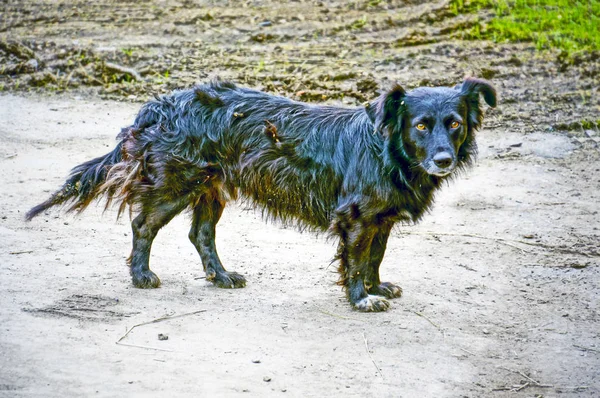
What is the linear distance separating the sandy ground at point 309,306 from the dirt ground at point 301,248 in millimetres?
21

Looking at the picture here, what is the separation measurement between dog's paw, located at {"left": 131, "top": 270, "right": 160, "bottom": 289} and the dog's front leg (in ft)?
4.59

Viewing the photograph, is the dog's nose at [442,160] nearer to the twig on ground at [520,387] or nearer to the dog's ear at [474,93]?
the dog's ear at [474,93]

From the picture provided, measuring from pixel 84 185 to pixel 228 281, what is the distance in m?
1.34

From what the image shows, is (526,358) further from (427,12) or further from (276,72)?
(427,12)

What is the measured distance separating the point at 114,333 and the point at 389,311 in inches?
77.4

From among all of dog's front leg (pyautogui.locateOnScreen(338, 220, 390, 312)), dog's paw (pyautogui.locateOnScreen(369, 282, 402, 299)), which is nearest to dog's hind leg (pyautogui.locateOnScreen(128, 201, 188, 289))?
dog's front leg (pyautogui.locateOnScreen(338, 220, 390, 312))

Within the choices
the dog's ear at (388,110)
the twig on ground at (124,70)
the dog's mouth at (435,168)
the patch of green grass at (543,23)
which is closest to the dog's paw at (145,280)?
the dog's ear at (388,110)

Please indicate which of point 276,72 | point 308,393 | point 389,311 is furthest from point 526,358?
point 276,72

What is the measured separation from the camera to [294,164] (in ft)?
20.8

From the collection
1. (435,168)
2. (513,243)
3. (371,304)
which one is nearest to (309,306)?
(371,304)

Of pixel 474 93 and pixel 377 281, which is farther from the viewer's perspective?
pixel 377 281

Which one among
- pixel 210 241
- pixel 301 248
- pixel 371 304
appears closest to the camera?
pixel 371 304

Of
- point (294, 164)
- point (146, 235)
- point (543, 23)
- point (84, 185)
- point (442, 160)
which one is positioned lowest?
point (146, 235)

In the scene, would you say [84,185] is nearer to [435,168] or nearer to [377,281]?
[377,281]
